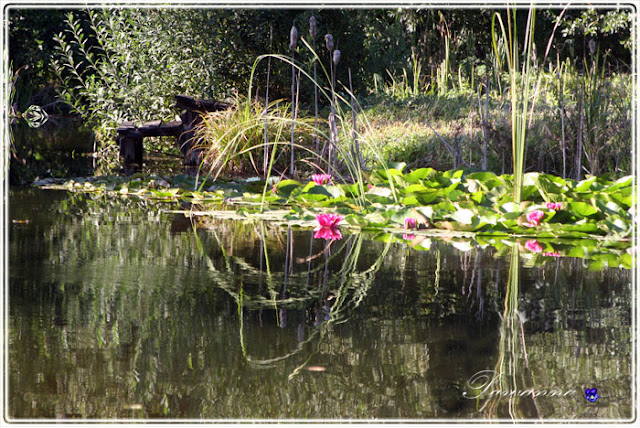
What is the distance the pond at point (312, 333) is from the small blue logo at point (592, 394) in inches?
0.8

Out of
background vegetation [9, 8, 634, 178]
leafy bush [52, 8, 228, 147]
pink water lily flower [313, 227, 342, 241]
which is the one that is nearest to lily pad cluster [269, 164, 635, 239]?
pink water lily flower [313, 227, 342, 241]

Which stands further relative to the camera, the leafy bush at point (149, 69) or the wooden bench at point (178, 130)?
the leafy bush at point (149, 69)

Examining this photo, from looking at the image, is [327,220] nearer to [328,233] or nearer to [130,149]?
[328,233]

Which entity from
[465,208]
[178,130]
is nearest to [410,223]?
[465,208]

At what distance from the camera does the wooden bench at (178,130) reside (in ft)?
24.9

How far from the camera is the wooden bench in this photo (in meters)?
7.59

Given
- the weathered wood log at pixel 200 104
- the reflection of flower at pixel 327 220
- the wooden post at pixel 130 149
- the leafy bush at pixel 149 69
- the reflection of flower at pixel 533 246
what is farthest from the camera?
the leafy bush at pixel 149 69

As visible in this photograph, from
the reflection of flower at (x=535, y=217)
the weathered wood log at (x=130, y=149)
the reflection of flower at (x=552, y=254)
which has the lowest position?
the reflection of flower at (x=552, y=254)

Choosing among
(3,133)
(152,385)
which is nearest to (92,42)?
(3,133)

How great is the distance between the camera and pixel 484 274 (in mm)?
2910

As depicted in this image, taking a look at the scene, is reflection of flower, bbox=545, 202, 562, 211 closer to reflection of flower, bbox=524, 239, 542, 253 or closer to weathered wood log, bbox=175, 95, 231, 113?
reflection of flower, bbox=524, 239, 542, 253

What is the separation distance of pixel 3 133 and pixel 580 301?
517 cm

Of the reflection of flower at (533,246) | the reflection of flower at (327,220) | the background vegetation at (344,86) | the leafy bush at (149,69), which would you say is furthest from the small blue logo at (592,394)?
the leafy bush at (149,69)

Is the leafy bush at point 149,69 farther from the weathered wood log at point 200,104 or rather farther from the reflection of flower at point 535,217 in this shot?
the reflection of flower at point 535,217
